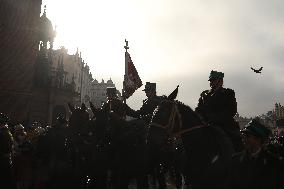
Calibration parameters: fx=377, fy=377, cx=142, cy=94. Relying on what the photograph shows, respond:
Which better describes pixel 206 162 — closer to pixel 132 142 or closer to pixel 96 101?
pixel 132 142

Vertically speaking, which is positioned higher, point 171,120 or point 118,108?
point 118,108

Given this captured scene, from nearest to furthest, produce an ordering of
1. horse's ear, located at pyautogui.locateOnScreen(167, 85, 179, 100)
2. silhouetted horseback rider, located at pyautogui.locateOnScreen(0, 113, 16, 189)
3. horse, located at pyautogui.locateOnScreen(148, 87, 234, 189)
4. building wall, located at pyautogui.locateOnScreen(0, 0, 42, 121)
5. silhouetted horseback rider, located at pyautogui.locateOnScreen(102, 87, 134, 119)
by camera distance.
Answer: horse, located at pyautogui.locateOnScreen(148, 87, 234, 189) → horse's ear, located at pyautogui.locateOnScreen(167, 85, 179, 100) → silhouetted horseback rider, located at pyautogui.locateOnScreen(0, 113, 16, 189) → silhouetted horseback rider, located at pyautogui.locateOnScreen(102, 87, 134, 119) → building wall, located at pyautogui.locateOnScreen(0, 0, 42, 121)

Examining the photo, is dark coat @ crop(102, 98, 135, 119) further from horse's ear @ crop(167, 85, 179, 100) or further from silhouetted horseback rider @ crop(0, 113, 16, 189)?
horse's ear @ crop(167, 85, 179, 100)

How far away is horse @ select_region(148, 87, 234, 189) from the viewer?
7.00m

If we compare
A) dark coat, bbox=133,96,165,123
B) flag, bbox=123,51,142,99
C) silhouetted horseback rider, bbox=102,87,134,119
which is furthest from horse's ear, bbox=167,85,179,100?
flag, bbox=123,51,142,99

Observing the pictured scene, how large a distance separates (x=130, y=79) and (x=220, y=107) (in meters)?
10.9

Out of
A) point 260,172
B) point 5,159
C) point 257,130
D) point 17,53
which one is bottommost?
point 5,159

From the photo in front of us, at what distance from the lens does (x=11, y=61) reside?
110 ft

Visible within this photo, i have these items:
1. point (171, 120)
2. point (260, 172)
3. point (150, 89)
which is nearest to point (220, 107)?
point (171, 120)

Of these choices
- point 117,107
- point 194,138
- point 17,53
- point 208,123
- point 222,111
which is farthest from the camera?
point 17,53

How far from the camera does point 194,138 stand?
24.0ft

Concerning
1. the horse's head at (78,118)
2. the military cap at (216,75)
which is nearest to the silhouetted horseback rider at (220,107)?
the military cap at (216,75)

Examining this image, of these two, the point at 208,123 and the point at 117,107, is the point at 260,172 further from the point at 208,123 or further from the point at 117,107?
the point at 117,107

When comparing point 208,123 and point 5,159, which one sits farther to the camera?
point 5,159
